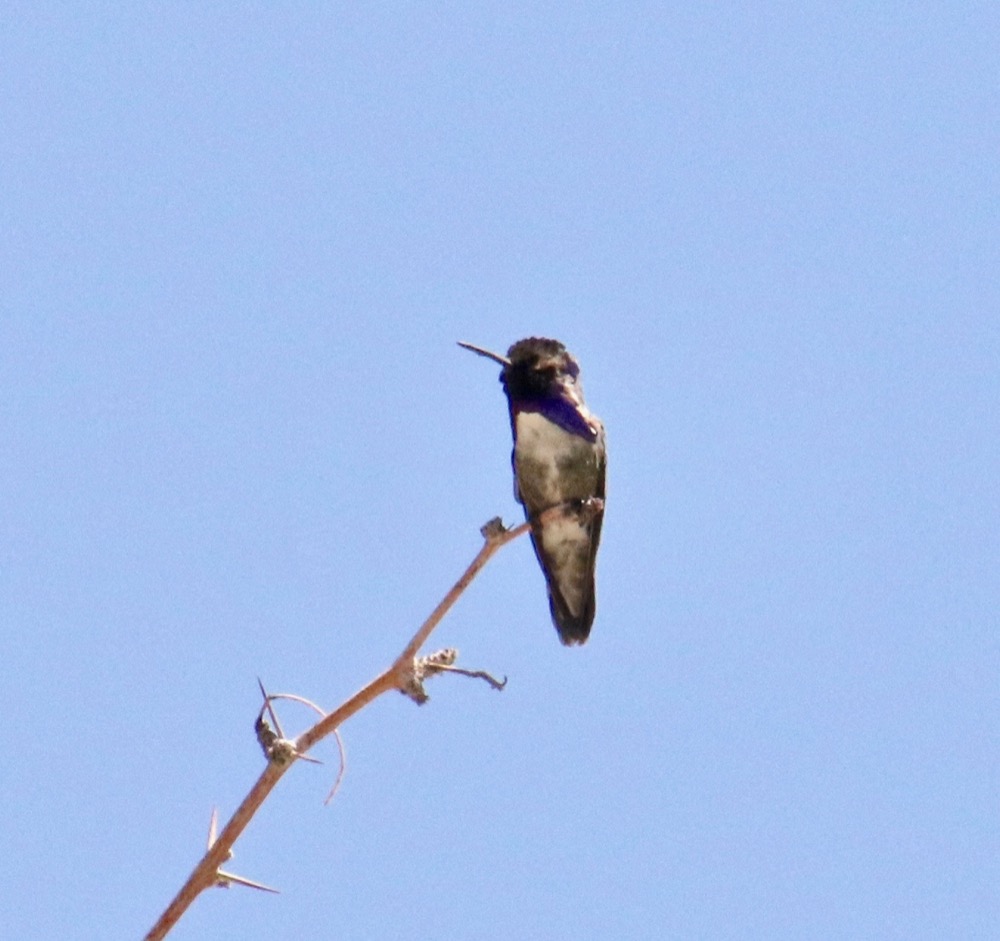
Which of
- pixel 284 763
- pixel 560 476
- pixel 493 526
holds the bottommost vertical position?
Answer: pixel 284 763

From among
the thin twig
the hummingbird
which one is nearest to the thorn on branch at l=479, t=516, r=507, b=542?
the thin twig

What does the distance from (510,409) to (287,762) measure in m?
5.37

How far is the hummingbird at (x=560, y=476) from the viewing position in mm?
7832

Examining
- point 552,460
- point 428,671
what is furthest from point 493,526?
point 552,460

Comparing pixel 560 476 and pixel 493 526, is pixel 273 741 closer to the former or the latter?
pixel 493 526

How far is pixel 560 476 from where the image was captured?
309 inches

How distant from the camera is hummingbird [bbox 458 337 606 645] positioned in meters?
7.83

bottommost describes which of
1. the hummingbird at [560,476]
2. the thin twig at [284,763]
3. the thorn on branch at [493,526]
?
the thin twig at [284,763]

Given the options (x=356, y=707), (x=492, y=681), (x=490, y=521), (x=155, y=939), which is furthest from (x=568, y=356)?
(x=155, y=939)

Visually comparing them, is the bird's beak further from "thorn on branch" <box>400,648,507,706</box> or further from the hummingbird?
"thorn on branch" <box>400,648,507,706</box>

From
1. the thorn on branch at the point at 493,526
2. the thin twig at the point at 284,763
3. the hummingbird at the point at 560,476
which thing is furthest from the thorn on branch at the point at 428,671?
the hummingbird at the point at 560,476

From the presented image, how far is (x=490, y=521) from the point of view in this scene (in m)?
4.65

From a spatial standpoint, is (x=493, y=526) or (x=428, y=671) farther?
(x=493, y=526)

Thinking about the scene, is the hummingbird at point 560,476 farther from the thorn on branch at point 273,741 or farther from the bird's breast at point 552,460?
the thorn on branch at point 273,741
